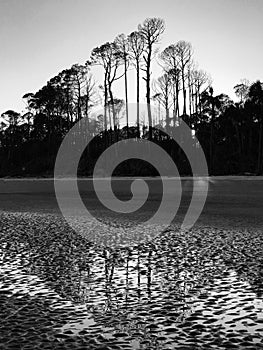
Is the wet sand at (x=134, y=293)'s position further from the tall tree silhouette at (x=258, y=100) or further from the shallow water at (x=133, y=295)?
the tall tree silhouette at (x=258, y=100)

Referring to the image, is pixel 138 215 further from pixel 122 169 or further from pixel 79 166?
pixel 79 166

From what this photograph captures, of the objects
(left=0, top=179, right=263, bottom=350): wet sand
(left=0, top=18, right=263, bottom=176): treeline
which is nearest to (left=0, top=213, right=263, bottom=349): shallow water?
(left=0, top=179, right=263, bottom=350): wet sand

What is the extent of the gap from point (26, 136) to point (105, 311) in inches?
3194

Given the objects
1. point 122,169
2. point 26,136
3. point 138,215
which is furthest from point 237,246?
point 26,136

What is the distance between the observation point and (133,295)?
11.8 ft

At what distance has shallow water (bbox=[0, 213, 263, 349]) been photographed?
8.77ft

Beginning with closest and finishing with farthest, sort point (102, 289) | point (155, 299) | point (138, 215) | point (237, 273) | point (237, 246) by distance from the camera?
point (155, 299) → point (102, 289) → point (237, 273) → point (237, 246) → point (138, 215)

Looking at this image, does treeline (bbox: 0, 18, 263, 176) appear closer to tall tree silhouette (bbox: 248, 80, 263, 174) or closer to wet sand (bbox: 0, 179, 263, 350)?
tall tree silhouette (bbox: 248, 80, 263, 174)

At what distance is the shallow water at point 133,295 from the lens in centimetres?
267

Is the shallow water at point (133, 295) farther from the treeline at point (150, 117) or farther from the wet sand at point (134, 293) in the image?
the treeline at point (150, 117)

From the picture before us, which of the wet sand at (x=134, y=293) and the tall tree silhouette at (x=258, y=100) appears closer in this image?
the wet sand at (x=134, y=293)

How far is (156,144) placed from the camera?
5322cm

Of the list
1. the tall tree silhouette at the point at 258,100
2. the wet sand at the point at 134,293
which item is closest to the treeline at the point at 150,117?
the tall tree silhouette at the point at 258,100

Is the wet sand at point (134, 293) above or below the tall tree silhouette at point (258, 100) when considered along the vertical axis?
below
